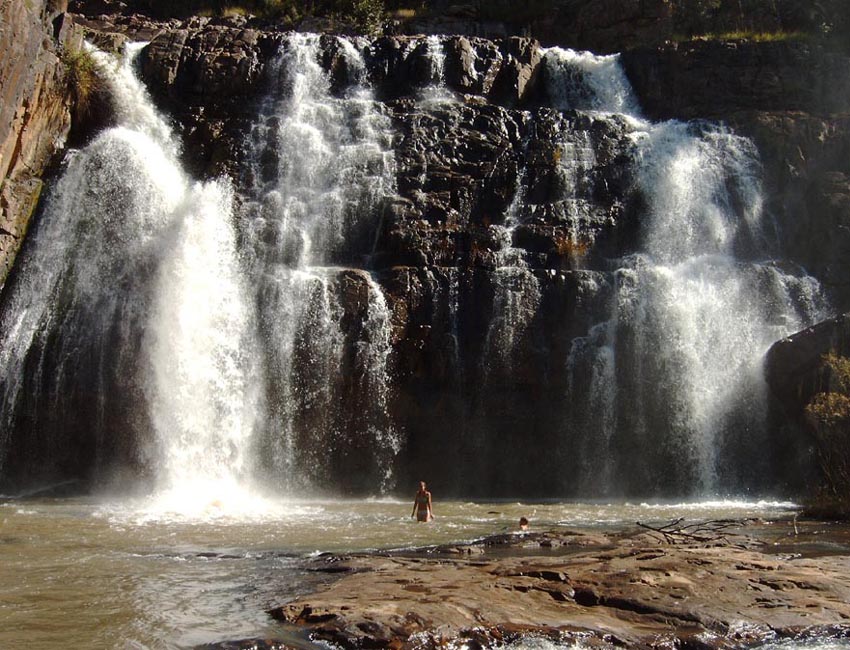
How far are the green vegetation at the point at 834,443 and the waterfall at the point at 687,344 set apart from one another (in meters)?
4.04

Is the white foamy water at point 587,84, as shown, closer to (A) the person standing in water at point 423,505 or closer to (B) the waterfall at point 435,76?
(B) the waterfall at point 435,76

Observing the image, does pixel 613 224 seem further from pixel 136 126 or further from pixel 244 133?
pixel 136 126

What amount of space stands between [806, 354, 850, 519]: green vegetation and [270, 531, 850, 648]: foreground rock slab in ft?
24.4

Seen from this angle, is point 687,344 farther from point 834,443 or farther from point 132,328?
point 132,328

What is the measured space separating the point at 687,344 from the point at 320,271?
444 inches

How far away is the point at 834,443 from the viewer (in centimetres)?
2025

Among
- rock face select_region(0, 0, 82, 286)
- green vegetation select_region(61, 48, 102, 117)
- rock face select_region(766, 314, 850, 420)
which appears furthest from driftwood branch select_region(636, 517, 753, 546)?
green vegetation select_region(61, 48, 102, 117)

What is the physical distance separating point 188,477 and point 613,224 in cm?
1556

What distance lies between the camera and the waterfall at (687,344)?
84.1 ft

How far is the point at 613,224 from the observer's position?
29.4m

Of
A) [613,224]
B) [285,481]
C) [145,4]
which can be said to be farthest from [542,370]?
[145,4]

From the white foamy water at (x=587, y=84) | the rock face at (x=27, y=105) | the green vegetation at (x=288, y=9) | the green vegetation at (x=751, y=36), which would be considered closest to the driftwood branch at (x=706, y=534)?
the white foamy water at (x=587, y=84)

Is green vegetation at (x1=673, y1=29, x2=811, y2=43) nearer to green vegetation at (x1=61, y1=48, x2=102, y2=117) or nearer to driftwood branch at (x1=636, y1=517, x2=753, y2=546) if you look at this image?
green vegetation at (x1=61, y1=48, x2=102, y2=117)

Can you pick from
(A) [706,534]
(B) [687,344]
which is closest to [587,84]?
(B) [687,344]
